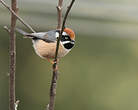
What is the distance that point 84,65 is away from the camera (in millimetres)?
3887

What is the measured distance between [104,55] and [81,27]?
1.98ft

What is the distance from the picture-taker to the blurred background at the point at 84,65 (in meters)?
3.54

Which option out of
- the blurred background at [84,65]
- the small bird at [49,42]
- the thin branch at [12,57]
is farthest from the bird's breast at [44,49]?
the blurred background at [84,65]

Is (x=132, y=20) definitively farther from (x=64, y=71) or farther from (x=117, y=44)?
(x=64, y=71)

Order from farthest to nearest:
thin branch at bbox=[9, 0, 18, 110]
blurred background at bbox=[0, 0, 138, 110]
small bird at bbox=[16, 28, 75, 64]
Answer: blurred background at bbox=[0, 0, 138, 110] < small bird at bbox=[16, 28, 75, 64] < thin branch at bbox=[9, 0, 18, 110]

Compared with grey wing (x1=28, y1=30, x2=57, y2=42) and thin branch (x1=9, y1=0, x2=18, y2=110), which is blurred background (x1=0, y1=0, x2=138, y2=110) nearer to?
grey wing (x1=28, y1=30, x2=57, y2=42)

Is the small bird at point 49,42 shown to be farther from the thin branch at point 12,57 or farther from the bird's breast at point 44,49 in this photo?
the thin branch at point 12,57

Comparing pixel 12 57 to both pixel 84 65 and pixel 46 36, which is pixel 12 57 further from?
pixel 84 65

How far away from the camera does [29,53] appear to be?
3.91 m

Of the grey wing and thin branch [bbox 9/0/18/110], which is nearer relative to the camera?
thin branch [bbox 9/0/18/110]

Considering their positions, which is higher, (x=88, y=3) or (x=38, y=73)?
(x=88, y=3)

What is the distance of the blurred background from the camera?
139 inches

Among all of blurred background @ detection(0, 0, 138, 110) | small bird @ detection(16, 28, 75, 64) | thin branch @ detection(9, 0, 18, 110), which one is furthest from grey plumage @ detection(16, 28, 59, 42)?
blurred background @ detection(0, 0, 138, 110)

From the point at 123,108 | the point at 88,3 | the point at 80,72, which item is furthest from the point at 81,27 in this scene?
the point at 123,108
